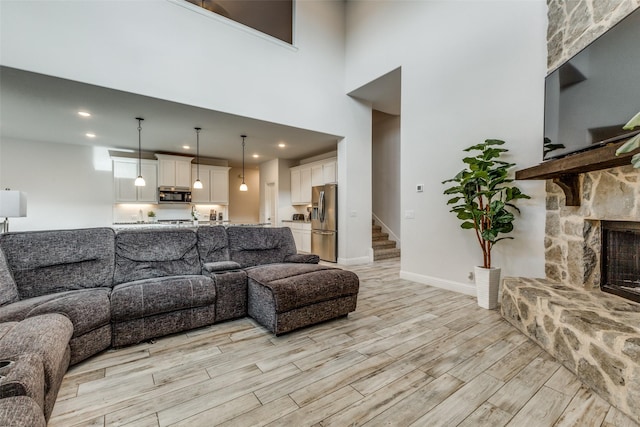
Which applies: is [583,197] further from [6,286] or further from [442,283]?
[6,286]

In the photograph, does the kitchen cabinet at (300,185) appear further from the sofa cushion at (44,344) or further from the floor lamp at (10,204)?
the sofa cushion at (44,344)

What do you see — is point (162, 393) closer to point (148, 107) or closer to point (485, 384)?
point (485, 384)

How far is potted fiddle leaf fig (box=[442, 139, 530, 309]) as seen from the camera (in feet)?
9.89

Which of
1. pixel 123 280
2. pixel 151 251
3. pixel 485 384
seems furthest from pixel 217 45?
pixel 485 384

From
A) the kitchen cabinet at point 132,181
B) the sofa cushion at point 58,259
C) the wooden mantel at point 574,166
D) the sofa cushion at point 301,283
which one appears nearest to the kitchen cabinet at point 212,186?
the kitchen cabinet at point 132,181

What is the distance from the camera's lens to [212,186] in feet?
25.6

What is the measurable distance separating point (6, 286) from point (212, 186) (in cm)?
594

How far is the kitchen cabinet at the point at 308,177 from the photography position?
254 inches

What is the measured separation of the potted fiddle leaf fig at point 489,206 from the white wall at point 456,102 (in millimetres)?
234

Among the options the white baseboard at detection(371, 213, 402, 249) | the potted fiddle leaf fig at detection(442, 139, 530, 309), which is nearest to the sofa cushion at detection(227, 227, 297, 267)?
the potted fiddle leaf fig at detection(442, 139, 530, 309)

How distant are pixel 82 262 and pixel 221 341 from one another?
1467mm

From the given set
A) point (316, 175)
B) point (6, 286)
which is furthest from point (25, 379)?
point (316, 175)

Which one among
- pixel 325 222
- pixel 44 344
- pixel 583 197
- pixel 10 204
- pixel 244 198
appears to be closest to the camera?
pixel 44 344

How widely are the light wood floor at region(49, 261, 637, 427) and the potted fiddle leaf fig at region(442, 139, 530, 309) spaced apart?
1.93 ft
